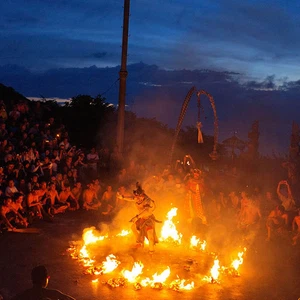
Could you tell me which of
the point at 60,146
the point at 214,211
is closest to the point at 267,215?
the point at 214,211

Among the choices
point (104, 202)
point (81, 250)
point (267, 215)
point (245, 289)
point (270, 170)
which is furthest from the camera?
point (270, 170)

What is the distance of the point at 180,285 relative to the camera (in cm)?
853

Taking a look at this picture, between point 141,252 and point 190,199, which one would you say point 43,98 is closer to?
point 190,199

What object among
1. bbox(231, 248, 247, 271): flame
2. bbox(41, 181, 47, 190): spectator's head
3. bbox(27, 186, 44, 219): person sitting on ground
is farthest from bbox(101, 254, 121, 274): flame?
bbox(41, 181, 47, 190): spectator's head

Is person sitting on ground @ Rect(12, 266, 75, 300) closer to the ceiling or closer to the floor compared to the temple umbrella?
closer to the ceiling

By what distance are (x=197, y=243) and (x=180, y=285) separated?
2862 mm

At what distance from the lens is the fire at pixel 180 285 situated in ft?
27.6

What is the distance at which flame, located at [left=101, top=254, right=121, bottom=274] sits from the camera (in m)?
9.33

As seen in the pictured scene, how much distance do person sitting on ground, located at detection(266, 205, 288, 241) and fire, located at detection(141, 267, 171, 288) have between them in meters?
3.70

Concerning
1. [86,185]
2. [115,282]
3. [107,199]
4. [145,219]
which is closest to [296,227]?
[145,219]

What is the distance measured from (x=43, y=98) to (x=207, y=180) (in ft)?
46.3

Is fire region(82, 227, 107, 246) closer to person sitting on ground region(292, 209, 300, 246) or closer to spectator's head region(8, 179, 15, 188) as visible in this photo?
spectator's head region(8, 179, 15, 188)

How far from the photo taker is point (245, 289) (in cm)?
852

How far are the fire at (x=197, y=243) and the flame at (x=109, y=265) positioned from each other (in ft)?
7.64
